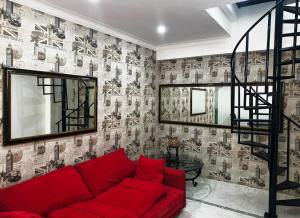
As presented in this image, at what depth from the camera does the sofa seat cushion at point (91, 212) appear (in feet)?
6.95

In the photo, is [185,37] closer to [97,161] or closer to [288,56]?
[288,56]

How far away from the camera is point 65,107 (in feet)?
9.64

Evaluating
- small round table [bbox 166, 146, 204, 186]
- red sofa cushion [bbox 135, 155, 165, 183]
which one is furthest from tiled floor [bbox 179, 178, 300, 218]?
red sofa cushion [bbox 135, 155, 165, 183]

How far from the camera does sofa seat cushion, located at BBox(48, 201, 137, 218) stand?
2117 mm

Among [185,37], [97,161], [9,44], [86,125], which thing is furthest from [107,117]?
[185,37]

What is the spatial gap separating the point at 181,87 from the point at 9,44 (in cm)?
317

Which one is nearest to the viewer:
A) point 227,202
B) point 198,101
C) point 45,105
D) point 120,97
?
point 45,105

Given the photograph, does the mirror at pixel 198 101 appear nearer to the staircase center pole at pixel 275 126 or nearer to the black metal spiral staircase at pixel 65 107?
the staircase center pole at pixel 275 126

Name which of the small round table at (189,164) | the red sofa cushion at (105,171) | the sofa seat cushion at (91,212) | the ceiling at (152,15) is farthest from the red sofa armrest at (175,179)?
the ceiling at (152,15)

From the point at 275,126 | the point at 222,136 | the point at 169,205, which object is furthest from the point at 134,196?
the point at 222,136

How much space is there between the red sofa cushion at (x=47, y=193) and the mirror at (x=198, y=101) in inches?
106

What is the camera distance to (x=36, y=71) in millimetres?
2566

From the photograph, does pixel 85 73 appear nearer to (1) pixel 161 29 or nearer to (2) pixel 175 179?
(1) pixel 161 29

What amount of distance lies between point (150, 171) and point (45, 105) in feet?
5.41
